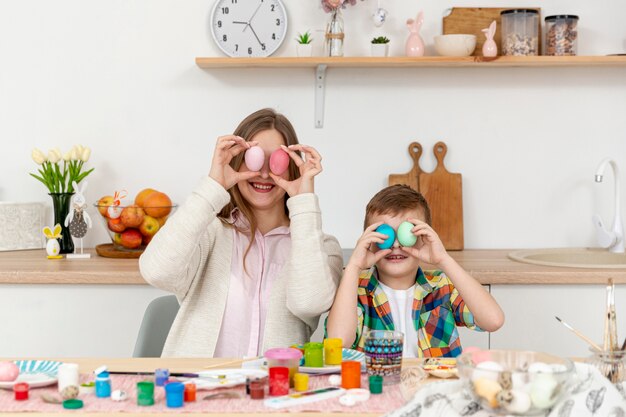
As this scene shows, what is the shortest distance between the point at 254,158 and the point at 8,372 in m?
0.80

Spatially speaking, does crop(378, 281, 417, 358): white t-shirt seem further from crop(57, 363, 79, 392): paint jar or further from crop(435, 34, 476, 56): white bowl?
crop(435, 34, 476, 56): white bowl

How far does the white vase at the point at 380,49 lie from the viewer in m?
3.10

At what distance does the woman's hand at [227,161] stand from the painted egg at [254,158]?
0.04 feet

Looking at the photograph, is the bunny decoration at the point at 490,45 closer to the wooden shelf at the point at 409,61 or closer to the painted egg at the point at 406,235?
the wooden shelf at the point at 409,61

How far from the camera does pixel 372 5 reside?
320cm

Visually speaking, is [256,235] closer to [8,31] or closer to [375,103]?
[375,103]

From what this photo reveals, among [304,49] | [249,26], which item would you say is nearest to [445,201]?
[304,49]

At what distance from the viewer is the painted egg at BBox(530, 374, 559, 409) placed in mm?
1167

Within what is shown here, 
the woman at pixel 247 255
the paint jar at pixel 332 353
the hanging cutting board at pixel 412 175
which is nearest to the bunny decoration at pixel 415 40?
the hanging cutting board at pixel 412 175

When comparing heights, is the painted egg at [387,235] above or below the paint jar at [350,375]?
above

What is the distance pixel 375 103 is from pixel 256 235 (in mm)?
1225

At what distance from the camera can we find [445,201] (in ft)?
10.5

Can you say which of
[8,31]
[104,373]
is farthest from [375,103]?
[104,373]

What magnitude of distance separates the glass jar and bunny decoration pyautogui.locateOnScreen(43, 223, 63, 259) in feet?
6.67
